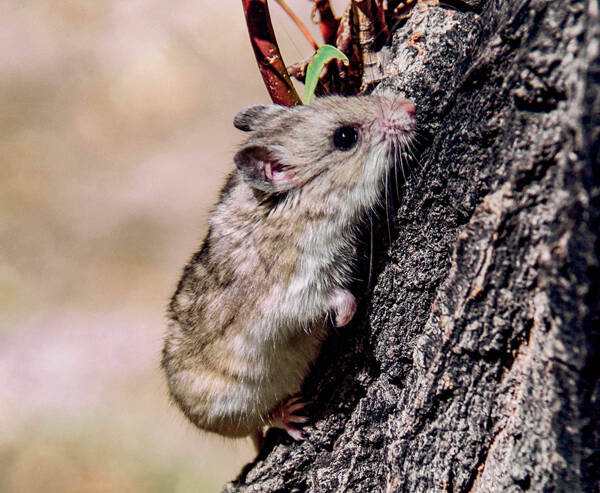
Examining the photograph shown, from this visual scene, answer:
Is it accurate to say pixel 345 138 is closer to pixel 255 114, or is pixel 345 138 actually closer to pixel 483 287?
pixel 255 114

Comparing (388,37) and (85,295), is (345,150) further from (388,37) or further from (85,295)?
(85,295)

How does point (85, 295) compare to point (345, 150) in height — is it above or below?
below

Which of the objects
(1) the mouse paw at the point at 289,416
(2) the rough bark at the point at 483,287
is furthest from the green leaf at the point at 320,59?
(1) the mouse paw at the point at 289,416

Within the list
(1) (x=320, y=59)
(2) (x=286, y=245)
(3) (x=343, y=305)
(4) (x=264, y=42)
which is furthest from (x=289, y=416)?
(4) (x=264, y=42)

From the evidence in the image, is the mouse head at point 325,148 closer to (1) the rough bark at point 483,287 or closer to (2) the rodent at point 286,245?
(2) the rodent at point 286,245

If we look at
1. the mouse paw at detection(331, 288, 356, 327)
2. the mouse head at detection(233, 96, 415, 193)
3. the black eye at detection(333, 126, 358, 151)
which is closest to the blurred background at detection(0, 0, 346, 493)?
the mouse head at detection(233, 96, 415, 193)

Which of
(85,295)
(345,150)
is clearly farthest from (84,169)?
(345,150)

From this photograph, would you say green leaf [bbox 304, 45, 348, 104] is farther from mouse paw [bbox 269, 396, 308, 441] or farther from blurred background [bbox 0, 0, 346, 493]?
blurred background [bbox 0, 0, 346, 493]
